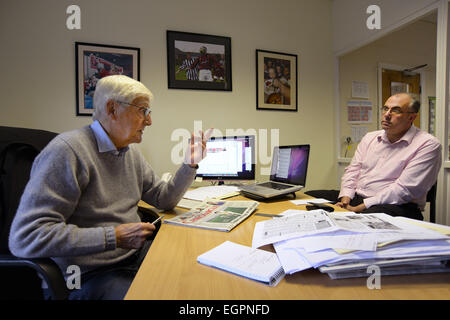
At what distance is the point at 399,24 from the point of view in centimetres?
186

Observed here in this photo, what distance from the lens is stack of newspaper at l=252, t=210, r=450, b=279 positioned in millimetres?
505

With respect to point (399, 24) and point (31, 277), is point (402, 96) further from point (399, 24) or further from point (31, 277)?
point (31, 277)

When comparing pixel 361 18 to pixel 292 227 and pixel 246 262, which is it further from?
pixel 246 262

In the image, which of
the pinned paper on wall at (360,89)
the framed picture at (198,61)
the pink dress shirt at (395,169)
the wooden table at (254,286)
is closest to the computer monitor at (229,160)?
the framed picture at (198,61)

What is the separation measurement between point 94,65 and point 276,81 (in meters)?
1.71

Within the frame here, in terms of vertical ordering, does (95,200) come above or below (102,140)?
below

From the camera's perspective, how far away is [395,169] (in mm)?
1575

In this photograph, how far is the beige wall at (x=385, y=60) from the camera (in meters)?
2.58

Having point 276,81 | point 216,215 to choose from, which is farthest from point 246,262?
point 276,81

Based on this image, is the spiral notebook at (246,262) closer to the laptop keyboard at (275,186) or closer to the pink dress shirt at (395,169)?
the laptop keyboard at (275,186)

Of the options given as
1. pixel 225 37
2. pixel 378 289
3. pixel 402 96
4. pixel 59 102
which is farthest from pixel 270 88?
pixel 378 289

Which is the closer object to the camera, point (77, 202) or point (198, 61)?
point (77, 202)
